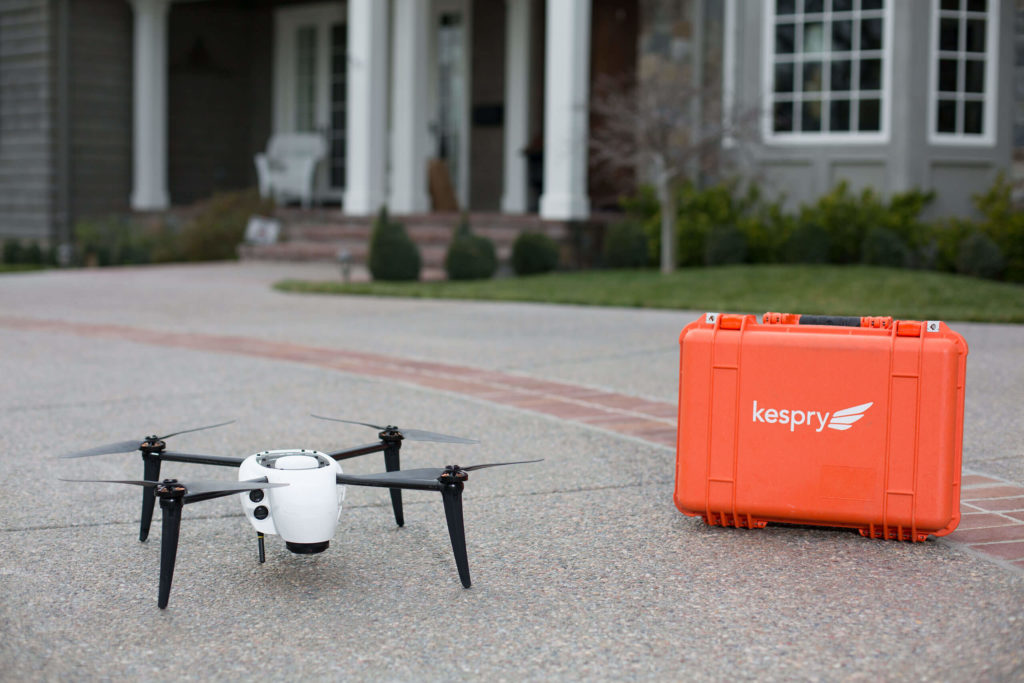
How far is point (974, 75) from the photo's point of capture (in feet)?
41.4

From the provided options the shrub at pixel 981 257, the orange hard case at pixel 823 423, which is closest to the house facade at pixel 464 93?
the shrub at pixel 981 257

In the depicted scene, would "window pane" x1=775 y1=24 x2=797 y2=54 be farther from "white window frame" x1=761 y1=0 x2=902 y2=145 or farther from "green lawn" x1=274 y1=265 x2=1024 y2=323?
"green lawn" x1=274 y1=265 x2=1024 y2=323

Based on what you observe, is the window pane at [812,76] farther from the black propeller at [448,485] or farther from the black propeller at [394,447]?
the black propeller at [448,485]

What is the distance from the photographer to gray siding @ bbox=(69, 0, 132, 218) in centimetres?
1711

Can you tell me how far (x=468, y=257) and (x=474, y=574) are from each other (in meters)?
8.94

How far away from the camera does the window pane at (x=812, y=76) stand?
42.1ft

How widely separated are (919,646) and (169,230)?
1503 centimetres

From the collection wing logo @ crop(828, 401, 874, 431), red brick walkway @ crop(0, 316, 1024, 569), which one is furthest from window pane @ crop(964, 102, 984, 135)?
wing logo @ crop(828, 401, 874, 431)

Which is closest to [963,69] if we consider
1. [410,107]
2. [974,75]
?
[974,75]

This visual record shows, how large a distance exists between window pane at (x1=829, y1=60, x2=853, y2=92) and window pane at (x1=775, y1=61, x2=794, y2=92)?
1.54 feet

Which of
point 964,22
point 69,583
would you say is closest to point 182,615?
point 69,583

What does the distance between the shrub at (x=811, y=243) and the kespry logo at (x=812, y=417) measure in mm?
8962

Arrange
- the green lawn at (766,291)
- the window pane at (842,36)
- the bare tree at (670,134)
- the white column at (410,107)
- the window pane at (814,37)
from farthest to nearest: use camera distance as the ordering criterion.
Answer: the white column at (410,107) < the window pane at (814,37) < the window pane at (842,36) < the bare tree at (670,134) < the green lawn at (766,291)

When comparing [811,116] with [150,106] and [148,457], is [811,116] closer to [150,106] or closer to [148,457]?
[150,106]
